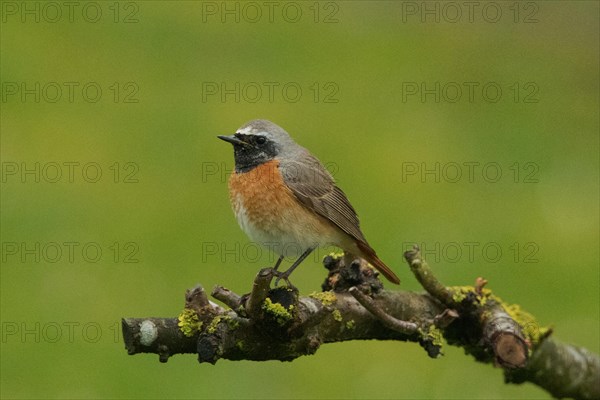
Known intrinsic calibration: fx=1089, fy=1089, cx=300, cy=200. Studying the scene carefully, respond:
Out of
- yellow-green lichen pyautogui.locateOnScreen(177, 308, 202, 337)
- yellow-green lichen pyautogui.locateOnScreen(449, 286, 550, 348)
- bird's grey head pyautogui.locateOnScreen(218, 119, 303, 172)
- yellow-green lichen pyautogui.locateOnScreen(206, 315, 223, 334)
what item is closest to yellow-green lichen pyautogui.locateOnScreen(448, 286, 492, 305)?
yellow-green lichen pyautogui.locateOnScreen(449, 286, 550, 348)

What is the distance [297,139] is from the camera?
12.1 meters

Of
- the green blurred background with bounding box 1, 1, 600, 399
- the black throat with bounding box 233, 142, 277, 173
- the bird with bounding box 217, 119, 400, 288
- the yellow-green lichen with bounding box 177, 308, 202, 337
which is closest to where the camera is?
the yellow-green lichen with bounding box 177, 308, 202, 337

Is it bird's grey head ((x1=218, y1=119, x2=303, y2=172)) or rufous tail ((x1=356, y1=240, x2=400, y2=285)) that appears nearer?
bird's grey head ((x1=218, y1=119, x2=303, y2=172))

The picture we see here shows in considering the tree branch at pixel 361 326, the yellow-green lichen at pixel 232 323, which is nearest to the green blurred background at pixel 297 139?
the tree branch at pixel 361 326

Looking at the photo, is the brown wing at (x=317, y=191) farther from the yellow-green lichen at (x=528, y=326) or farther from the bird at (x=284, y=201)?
the yellow-green lichen at (x=528, y=326)

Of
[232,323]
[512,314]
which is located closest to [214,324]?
[232,323]

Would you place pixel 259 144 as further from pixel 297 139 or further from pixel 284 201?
pixel 297 139

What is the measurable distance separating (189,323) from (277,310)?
0.47 meters

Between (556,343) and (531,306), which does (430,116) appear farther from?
(556,343)

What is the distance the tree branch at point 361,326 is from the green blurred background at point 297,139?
2.58 meters

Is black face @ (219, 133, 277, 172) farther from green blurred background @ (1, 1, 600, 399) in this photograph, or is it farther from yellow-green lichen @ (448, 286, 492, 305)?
green blurred background @ (1, 1, 600, 399)

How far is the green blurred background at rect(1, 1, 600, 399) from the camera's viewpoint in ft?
32.2

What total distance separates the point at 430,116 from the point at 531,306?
3.78 meters

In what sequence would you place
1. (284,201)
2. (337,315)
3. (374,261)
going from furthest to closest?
(374,261), (284,201), (337,315)
